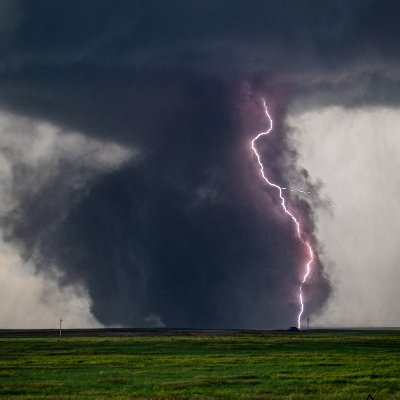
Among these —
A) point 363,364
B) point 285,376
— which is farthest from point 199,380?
point 363,364

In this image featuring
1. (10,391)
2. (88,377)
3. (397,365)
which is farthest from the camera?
(397,365)

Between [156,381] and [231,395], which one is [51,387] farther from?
[231,395]

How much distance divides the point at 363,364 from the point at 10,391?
29552 mm

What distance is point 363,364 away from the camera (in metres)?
53.4

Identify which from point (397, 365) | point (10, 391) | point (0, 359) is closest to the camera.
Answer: point (10, 391)

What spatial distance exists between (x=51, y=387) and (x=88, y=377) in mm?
6042

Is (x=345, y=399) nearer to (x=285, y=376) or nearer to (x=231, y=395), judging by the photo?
(x=231, y=395)

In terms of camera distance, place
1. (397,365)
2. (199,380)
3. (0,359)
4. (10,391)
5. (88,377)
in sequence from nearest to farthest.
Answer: (10,391) < (199,380) < (88,377) < (397,365) < (0,359)

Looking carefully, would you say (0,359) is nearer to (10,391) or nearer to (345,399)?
(10,391)

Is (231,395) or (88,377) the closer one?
(231,395)

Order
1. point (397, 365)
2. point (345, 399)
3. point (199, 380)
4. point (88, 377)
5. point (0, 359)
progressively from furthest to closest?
point (0, 359)
point (397, 365)
point (88, 377)
point (199, 380)
point (345, 399)

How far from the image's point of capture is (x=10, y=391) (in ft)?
119

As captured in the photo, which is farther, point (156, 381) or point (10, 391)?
point (156, 381)

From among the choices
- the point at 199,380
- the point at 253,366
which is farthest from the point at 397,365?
the point at 199,380
